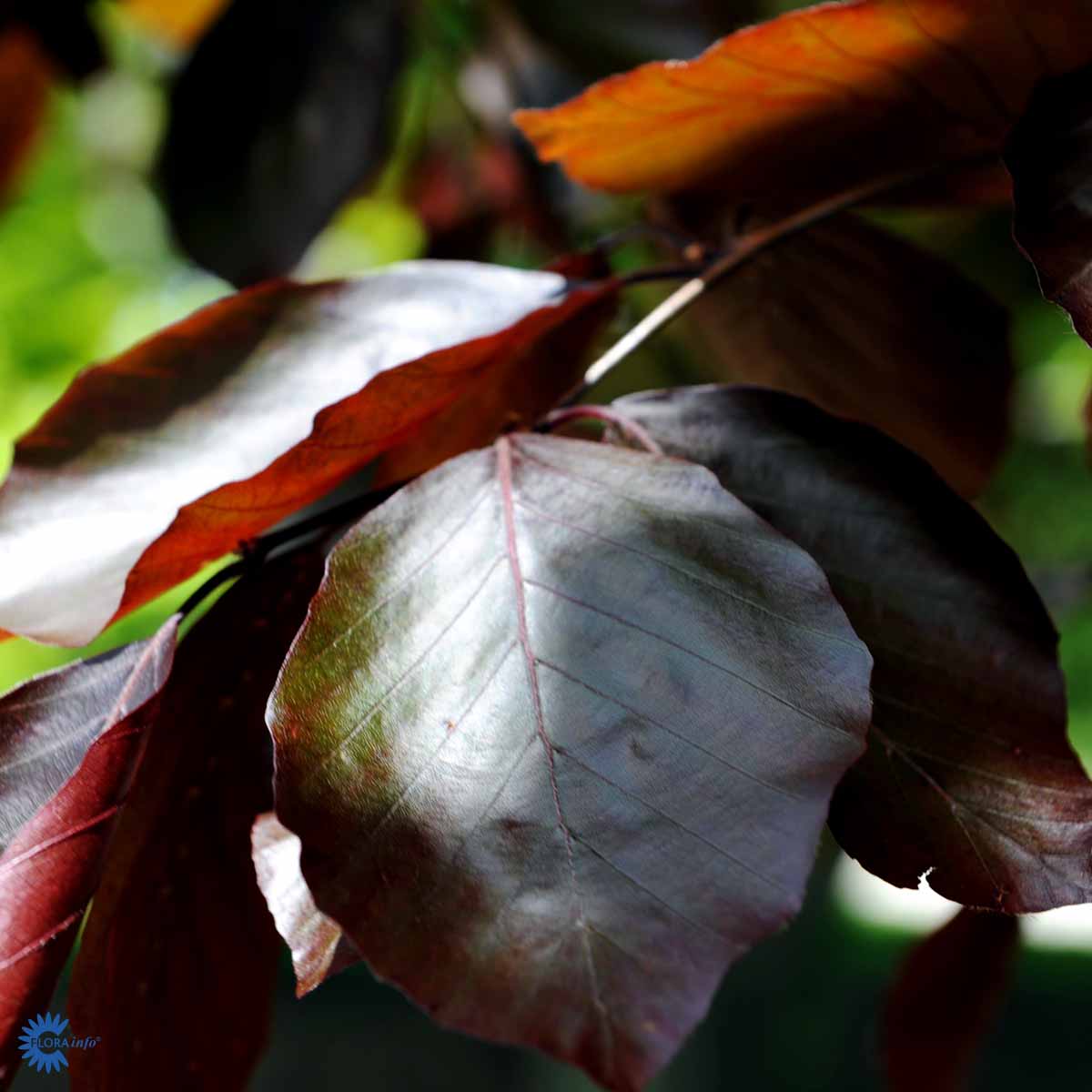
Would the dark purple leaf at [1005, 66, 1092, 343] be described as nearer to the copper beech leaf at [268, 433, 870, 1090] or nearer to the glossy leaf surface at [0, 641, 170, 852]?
the copper beech leaf at [268, 433, 870, 1090]

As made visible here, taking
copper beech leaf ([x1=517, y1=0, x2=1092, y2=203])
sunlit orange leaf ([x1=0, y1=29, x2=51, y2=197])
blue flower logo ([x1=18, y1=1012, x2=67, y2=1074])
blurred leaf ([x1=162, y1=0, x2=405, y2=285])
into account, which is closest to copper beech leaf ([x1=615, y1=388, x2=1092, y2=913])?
copper beech leaf ([x1=517, y1=0, x2=1092, y2=203])

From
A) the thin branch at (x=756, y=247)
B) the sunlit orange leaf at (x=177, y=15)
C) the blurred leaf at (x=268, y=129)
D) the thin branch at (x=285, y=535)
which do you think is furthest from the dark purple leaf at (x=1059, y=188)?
the sunlit orange leaf at (x=177, y=15)

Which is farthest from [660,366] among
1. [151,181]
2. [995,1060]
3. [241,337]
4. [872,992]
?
[995,1060]

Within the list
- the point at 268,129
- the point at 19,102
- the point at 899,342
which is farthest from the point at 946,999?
the point at 19,102

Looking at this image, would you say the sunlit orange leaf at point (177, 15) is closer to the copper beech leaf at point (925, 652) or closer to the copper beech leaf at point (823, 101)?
the copper beech leaf at point (823, 101)

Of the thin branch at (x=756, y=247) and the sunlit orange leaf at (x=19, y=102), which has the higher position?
the sunlit orange leaf at (x=19, y=102)
